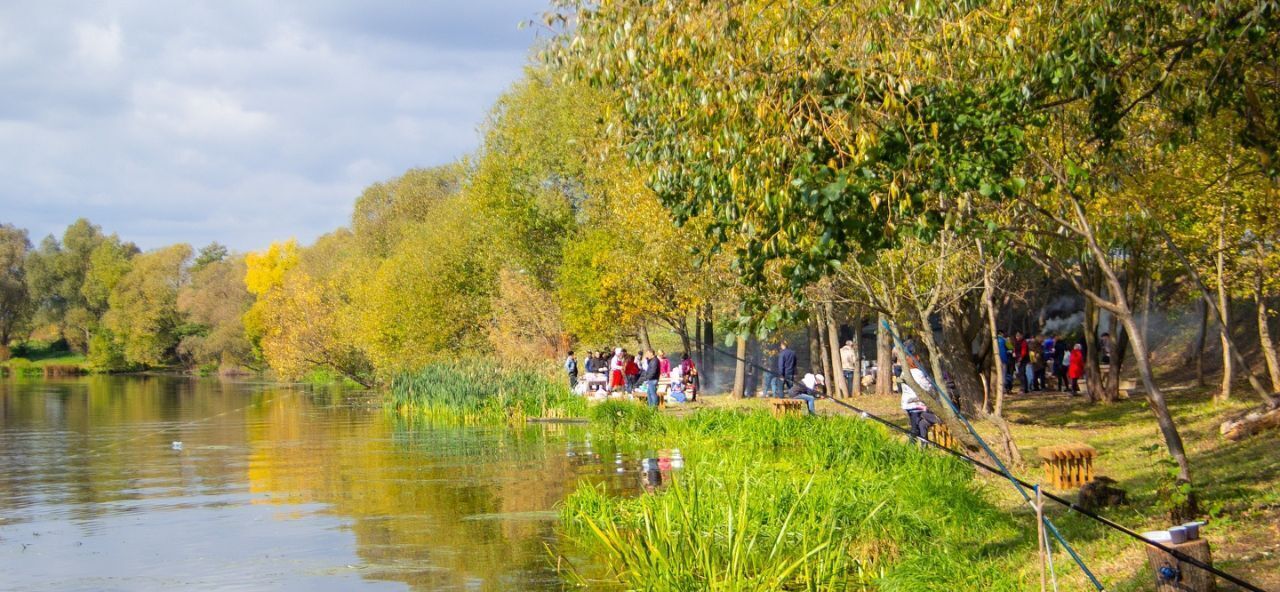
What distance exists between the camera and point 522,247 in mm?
46000

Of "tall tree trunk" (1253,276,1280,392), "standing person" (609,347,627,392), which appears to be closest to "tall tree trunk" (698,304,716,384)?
"standing person" (609,347,627,392)

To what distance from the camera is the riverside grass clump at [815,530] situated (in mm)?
10195

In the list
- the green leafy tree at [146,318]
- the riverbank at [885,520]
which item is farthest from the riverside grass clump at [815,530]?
the green leafy tree at [146,318]

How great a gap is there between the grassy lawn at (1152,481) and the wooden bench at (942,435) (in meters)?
1.05

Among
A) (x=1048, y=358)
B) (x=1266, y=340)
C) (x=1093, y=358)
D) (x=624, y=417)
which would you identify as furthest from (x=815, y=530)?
(x=1048, y=358)

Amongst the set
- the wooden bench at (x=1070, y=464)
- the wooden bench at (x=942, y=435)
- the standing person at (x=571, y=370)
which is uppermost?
the standing person at (x=571, y=370)

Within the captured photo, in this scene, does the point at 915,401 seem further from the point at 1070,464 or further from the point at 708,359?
the point at 708,359

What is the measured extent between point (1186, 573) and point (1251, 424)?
→ 943cm

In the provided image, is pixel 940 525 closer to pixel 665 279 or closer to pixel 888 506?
pixel 888 506

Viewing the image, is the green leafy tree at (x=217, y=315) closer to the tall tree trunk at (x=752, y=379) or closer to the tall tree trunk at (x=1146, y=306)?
the tall tree trunk at (x=752, y=379)

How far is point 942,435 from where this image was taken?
699 inches

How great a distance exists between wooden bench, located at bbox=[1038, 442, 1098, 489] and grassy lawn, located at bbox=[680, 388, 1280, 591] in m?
0.49

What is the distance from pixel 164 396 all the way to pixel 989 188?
54586 mm

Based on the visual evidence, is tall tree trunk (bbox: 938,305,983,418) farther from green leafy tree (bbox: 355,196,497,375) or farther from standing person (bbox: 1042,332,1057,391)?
green leafy tree (bbox: 355,196,497,375)
